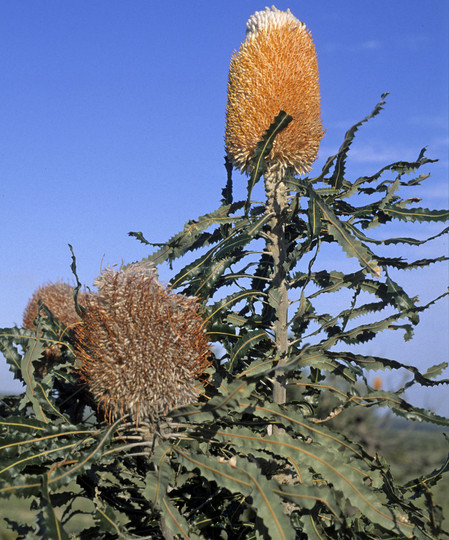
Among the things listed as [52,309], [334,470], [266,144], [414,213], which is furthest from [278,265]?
[52,309]

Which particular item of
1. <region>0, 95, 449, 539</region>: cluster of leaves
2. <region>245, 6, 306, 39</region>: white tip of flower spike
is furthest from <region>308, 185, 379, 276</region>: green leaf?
<region>245, 6, 306, 39</region>: white tip of flower spike

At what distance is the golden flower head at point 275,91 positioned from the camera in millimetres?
4070

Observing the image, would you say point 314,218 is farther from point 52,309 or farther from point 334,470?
point 52,309

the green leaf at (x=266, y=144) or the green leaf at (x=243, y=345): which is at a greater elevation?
the green leaf at (x=266, y=144)

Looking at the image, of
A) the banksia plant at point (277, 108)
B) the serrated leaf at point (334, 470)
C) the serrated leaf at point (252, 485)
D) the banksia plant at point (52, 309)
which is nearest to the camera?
the serrated leaf at point (252, 485)

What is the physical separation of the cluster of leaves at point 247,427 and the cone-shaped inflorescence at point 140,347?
16 centimetres

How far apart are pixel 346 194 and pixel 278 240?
2.10ft

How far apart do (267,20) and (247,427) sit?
9.71 feet

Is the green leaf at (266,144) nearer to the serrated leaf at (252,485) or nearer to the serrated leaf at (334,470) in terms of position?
the serrated leaf at (334,470)

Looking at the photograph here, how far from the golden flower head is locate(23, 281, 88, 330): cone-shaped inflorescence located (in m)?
2.04

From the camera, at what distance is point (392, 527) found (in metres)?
2.85

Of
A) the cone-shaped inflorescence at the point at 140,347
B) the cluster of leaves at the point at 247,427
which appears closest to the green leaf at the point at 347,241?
the cluster of leaves at the point at 247,427

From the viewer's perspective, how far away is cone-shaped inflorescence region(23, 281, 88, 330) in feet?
16.5

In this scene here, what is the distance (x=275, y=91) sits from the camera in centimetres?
406
